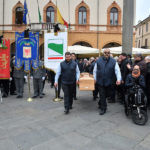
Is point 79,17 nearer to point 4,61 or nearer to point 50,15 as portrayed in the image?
point 50,15

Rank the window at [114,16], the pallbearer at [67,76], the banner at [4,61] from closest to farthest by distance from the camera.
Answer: the pallbearer at [67,76], the banner at [4,61], the window at [114,16]

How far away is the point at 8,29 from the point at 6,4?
2655 millimetres

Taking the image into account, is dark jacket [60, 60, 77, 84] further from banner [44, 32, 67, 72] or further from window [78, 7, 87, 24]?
window [78, 7, 87, 24]

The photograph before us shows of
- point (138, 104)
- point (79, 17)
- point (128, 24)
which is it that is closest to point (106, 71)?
point (138, 104)

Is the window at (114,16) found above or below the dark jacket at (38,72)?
above

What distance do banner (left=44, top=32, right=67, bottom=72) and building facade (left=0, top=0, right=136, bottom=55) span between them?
12500mm

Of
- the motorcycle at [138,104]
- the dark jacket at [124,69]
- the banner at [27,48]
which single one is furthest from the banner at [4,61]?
the motorcycle at [138,104]

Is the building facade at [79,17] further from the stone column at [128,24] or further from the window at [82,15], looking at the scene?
the stone column at [128,24]

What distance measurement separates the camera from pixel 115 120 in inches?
181

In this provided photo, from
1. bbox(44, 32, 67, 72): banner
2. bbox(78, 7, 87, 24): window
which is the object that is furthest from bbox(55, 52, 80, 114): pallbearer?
bbox(78, 7, 87, 24): window

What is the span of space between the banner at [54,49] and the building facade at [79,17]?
1250 centimetres

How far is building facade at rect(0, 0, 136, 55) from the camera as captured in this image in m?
18.9

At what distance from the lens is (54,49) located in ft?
22.7

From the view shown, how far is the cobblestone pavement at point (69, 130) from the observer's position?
323 cm
